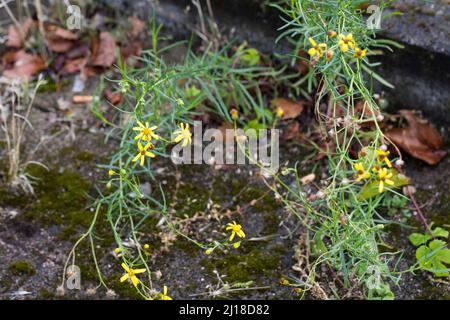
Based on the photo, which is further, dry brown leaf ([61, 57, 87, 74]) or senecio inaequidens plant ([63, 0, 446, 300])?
dry brown leaf ([61, 57, 87, 74])

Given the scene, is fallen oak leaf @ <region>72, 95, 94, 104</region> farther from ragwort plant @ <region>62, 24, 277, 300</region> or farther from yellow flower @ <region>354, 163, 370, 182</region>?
yellow flower @ <region>354, 163, 370, 182</region>

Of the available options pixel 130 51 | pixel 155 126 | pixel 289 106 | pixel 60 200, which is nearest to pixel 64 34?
pixel 130 51

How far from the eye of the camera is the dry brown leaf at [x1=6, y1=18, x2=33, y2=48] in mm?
3078

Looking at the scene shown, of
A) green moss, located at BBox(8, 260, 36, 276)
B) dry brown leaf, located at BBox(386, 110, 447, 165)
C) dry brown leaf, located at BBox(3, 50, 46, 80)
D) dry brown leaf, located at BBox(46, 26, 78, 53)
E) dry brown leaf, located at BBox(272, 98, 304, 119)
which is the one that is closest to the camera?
green moss, located at BBox(8, 260, 36, 276)

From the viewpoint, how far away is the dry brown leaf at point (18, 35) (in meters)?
3.08

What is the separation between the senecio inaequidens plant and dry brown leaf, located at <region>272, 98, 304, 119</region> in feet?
0.17

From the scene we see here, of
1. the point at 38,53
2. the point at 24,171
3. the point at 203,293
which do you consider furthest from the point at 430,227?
the point at 38,53

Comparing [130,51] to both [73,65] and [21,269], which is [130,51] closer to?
[73,65]

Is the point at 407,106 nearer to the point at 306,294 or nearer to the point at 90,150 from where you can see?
the point at 306,294

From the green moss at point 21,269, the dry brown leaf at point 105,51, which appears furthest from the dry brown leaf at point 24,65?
the green moss at point 21,269

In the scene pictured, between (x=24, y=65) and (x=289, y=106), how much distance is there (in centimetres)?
119

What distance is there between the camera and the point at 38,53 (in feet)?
10.1

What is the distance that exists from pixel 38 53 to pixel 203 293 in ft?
4.99

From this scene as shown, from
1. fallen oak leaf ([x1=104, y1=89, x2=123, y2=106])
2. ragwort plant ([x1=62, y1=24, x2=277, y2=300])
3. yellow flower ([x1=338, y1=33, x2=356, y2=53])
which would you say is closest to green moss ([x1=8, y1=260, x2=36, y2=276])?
ragwort plant ([x1=62, y1=24, x2=277, y2=300])
